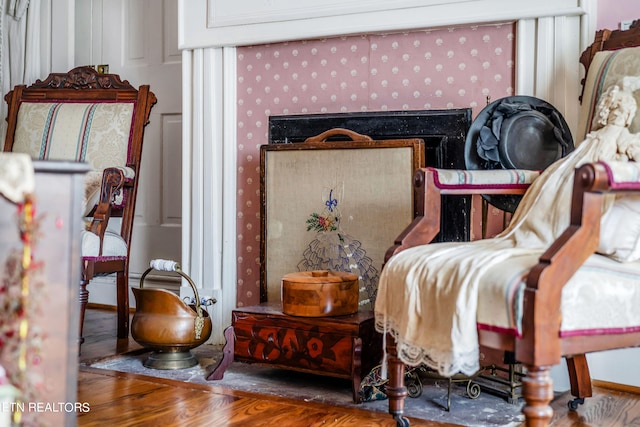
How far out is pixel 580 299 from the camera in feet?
4.75

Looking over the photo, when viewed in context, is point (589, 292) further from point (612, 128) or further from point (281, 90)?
point (281, 90)

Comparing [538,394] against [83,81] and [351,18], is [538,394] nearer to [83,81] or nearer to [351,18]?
[351,18]

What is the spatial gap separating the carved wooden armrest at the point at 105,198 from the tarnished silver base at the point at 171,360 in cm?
54

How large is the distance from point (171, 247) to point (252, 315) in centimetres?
134

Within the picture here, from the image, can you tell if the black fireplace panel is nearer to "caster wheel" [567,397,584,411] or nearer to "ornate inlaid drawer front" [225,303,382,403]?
"ornate inlaid drawer front" [225,303,382,403]

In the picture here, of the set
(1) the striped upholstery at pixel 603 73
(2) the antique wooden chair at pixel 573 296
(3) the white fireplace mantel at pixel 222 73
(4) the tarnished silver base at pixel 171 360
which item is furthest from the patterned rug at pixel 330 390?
(1) the striped upholstery at pixel 603 73

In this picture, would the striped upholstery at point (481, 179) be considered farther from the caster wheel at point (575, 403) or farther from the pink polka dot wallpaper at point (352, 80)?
the caster wheel at point (575, 403)

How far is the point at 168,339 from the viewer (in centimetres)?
256

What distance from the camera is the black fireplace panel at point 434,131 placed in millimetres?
2547

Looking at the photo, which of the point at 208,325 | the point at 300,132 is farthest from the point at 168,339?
the point at 300,132

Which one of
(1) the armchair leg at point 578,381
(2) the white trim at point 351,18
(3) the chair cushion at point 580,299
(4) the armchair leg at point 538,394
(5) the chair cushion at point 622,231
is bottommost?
(1) the armchair leg at point 578,381

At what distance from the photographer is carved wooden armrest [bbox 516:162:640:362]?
55.0 inches

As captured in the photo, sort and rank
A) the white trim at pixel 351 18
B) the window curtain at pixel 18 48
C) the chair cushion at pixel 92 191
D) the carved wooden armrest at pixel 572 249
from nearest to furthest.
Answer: the carved wooden armrest at pixel 572 249 < the white trim at pixel 351 18 < the chair cushion at pixel 92 191 < the window curtain at pixel 18 48

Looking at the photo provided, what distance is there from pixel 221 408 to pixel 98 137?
1.59 meters
